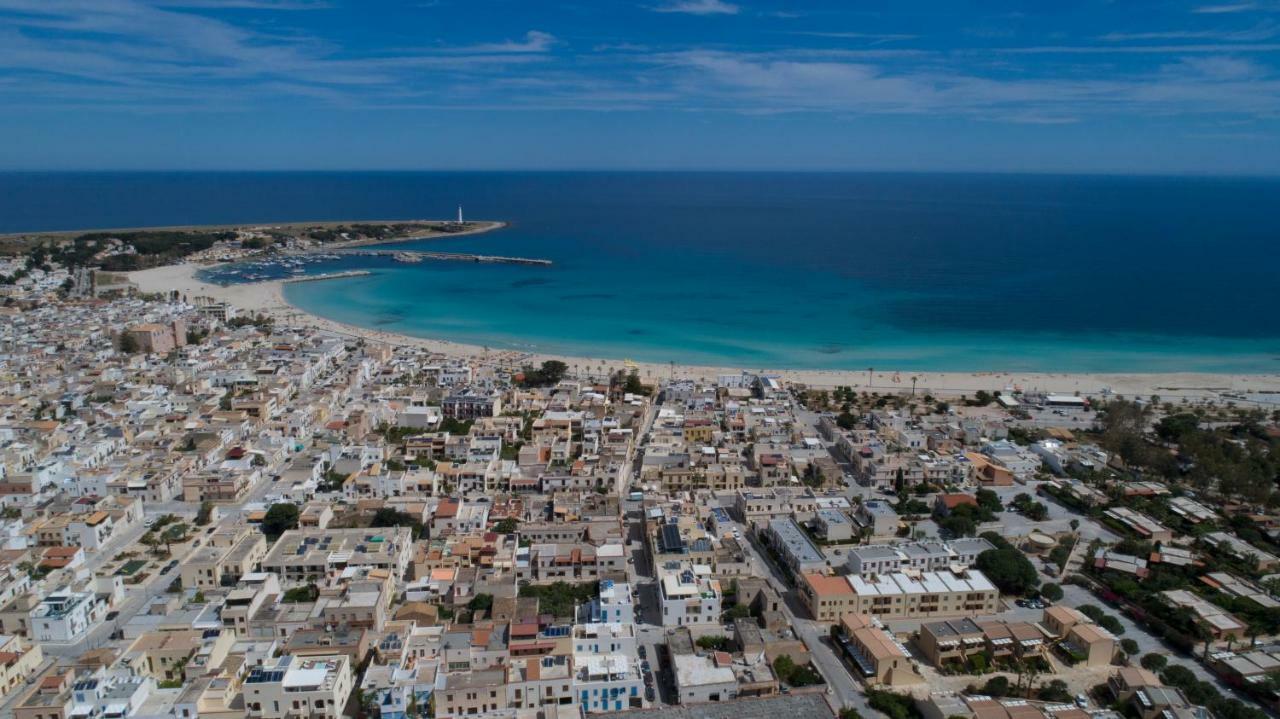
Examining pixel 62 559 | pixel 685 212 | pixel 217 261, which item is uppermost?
pixel 685 212

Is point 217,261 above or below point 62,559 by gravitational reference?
above

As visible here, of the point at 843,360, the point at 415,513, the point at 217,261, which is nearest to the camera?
the point at 415,513

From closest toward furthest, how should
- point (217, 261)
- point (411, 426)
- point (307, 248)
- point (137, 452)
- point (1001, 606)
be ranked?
point (1001, 606) < point (137, 452) < point (411, 426) < point (217, 261) < point (307, 248)

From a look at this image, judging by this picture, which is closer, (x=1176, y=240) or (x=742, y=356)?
(x=742, y=356)

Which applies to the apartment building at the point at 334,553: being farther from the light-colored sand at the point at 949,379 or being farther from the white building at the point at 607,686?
the light-colored sand at the point at 949,379

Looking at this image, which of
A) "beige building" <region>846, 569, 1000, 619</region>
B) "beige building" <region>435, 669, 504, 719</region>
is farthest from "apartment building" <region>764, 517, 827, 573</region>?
"beige building" <region>435, 669, 504, 719</region>

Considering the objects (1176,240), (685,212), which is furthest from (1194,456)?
(685,212)

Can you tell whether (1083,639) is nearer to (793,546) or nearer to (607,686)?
(793,546)

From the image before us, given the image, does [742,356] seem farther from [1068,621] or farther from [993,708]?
[993,708]
